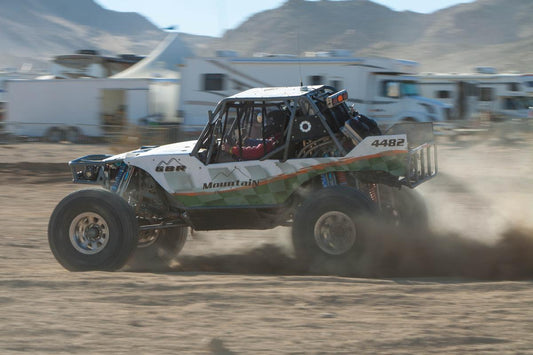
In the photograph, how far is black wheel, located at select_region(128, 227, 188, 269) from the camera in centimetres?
787

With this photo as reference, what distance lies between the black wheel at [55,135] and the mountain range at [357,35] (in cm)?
3871

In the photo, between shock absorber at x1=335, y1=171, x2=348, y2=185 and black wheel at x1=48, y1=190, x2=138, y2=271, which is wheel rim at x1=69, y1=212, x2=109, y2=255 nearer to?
black wheel at x1=48, y1=190, x2=138, y2=271

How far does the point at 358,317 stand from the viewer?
492 centimetres

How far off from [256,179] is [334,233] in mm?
983

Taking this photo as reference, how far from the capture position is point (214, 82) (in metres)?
22.4

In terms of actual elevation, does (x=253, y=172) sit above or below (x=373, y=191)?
above

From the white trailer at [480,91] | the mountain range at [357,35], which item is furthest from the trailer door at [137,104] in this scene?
the mountain range at [357,35]

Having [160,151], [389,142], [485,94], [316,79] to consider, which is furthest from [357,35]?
[389,142]

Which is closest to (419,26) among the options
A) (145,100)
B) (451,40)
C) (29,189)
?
(451,40)

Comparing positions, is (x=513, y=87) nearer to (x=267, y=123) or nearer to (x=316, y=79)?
(x=316, y=79)

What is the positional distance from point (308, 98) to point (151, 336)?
3.23 metres

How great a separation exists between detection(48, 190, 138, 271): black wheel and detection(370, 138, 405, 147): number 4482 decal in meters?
2.54

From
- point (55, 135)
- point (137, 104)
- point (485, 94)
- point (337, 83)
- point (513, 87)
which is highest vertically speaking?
point (337, 83)

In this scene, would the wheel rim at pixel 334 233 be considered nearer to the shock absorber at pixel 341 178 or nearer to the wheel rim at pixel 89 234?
the shock absorber at pixel 341 178
